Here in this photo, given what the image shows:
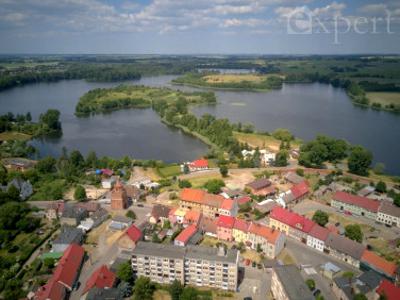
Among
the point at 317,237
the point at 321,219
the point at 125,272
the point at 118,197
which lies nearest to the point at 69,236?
the point at 118,197

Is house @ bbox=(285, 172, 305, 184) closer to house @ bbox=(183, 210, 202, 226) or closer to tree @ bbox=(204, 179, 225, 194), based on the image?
tree @ bbox=(204, 179, 225, 194)

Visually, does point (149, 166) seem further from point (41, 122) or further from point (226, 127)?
point (41, 122)

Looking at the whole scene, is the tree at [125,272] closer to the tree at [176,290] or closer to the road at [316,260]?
the tree at [176,290]

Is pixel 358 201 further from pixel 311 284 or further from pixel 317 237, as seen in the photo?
pixel 311 284

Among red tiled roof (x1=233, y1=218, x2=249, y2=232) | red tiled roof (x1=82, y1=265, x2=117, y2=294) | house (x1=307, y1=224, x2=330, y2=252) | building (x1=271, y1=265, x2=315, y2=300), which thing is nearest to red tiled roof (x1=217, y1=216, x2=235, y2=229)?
red tiled roof (x1=233, y1=218, x2=249, y2=232)

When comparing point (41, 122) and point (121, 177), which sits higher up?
point (41, 122)

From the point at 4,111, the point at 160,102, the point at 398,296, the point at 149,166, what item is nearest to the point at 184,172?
the point at 149,166
